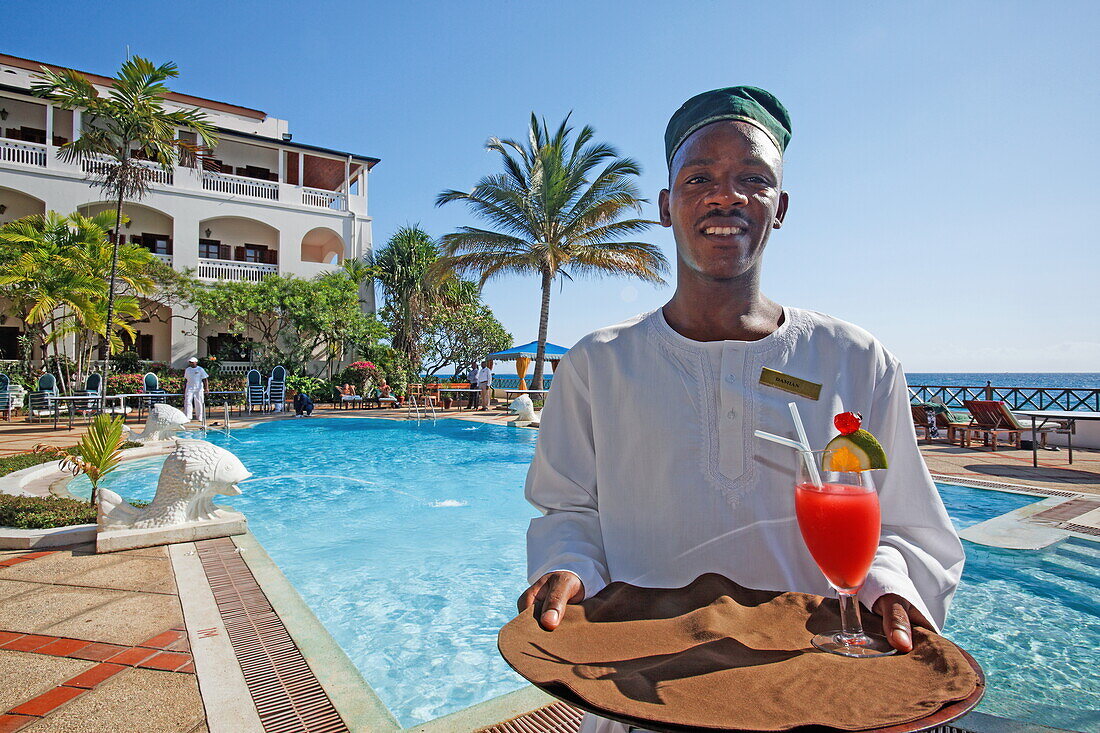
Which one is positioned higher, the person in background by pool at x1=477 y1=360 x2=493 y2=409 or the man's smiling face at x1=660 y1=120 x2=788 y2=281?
the man's smiling face at x1=660 y1=120 x2=788 y2=281

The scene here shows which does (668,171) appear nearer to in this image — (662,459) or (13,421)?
(662,459)

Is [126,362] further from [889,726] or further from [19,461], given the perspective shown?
[889,726]

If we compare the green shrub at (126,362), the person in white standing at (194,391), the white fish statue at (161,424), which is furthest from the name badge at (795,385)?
the green shrub at (126,362)

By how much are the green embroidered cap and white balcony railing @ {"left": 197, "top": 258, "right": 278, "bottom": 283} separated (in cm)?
2111

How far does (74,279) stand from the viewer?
14.4m

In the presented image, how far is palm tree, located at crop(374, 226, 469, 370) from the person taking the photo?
82.5ft

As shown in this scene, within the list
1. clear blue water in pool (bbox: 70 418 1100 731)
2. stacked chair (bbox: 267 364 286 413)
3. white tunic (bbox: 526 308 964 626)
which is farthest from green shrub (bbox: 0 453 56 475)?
white tunic (bbox: 526 308 964 626)

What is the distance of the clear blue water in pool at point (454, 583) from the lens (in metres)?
3.42

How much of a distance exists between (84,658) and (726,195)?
10.9ft

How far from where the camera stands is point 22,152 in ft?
60.9

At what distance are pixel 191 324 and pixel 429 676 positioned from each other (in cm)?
1992

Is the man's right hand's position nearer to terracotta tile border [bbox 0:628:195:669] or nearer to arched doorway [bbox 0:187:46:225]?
terracotta tile border [bbox 0:628:195:669]

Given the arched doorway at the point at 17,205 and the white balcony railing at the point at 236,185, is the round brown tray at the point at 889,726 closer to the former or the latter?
the white balcony railing at the point at 236,185

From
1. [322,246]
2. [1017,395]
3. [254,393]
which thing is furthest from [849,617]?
[322,246]
